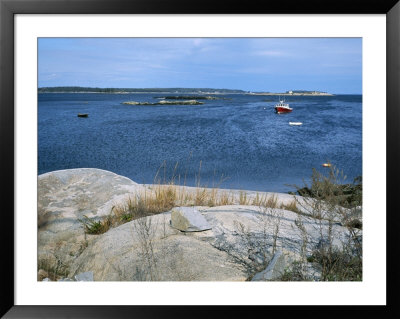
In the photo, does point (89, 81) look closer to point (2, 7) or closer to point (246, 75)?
point (246, 75)

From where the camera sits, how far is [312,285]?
9.41 feet

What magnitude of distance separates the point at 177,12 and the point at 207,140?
12.2 feet

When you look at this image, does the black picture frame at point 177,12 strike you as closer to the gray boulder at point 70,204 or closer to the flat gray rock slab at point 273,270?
the flat gray rock slab at point 273,270

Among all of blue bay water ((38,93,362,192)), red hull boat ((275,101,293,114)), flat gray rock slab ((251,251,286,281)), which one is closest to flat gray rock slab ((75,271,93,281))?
flat gray rock slab ((251,251,286,281))

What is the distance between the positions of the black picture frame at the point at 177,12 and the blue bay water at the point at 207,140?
2060 mm

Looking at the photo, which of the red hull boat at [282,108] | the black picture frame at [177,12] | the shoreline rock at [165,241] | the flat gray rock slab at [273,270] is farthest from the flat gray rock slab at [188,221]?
the red hull boat at [282,108]

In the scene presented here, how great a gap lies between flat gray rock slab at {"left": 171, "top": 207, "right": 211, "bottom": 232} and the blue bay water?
4.75ft

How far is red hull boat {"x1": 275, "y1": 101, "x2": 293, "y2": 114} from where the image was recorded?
5.34 meters

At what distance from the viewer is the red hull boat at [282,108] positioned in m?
5.34

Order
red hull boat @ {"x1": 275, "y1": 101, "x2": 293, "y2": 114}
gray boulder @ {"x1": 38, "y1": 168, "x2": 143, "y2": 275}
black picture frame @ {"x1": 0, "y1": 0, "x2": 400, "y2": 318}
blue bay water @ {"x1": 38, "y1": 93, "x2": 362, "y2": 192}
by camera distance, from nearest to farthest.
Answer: black picture frame @ {"x1": 0, "y1": 0, "x2": 400, "y2": 318}, gray boulder @ {"x1": 38, "y1": 168, "x2": 143, "y2": 275}, blue bay water @ {"x1": 38, "y1": 93, "x2": 362, "y2": 192}, red hull boat @ {"x1": 275, "y1": 101, "x2": 293, "y2": 114}

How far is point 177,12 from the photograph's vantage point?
282 cm

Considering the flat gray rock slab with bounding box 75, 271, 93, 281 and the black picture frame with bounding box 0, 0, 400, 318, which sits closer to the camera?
the black picture frame with bounding box 0, 0, 400, 318

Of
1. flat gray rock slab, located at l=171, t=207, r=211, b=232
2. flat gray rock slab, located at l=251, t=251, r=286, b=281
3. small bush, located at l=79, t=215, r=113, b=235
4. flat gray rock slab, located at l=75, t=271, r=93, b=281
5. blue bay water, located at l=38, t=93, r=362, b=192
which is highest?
blue bay water, located at l=38, t=93, r=362, b=192

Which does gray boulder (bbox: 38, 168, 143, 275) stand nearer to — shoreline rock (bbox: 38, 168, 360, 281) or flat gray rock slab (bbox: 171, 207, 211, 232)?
shoreline rock (bbox: 38, 168, 360, 281)
